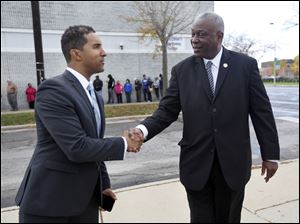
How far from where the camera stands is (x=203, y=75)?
7.22ft

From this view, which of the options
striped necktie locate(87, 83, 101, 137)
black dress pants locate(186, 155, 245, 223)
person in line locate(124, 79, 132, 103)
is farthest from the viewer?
person in line locate(124, 79, 132, 103)

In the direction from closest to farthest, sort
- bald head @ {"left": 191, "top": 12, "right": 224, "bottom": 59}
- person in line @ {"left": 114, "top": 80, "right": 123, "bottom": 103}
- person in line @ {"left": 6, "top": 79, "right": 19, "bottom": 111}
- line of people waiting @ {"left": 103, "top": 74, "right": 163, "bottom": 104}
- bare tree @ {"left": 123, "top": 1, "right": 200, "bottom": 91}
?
1. bald head @ {"left": 191, "top": 12, "right": 224, "bottom": 59}
2. bare tree @ {"left": 123, "top": 1, "right": 200, "bottom": 91}
3. person in line @ {"left": 6, "top": 79, "right": 19, "bottom": 111}
4. person in line @ {"left": 114, "top": 80, "right": 123, "bottom": 103}
5. line of people waiting @ {"left": 103, "top": 74, "right": 163, "bottom": 104}

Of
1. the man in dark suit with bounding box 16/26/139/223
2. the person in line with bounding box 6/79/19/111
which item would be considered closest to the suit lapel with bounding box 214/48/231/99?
the man in dark suit with bounding box 16/26/139/223

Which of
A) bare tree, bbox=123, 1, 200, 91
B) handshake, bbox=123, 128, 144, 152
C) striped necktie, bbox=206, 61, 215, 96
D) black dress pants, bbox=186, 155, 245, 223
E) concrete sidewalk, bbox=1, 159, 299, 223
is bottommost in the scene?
concrete sidewalk, bbox=1, 159, 299, 223

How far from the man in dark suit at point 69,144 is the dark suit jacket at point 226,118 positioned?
1.77 ft

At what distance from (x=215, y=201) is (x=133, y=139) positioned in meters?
0.73

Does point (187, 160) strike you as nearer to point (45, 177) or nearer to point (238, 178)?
point (238, 178)

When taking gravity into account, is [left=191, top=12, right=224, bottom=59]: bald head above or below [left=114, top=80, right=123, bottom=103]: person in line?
above

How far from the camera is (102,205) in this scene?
6.77 feet

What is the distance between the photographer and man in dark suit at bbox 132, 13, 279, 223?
2.14 meters

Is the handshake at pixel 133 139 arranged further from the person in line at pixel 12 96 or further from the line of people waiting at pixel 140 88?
the person in line at pixel 12 96

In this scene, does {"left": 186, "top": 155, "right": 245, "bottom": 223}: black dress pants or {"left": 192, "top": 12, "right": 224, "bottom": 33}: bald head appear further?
{"left": 186, "top": 155, "right": 245, "bottom": 223}: black dress pants

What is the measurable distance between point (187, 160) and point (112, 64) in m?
16.9

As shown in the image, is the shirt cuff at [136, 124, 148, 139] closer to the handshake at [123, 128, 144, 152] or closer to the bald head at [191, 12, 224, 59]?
the handshake at [123, 128, 144, 152]
